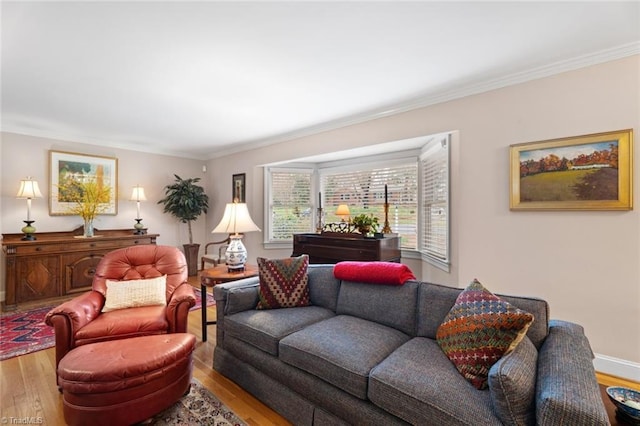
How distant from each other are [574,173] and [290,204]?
381cm

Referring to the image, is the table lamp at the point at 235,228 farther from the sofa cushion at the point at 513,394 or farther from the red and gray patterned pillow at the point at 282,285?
the sofa cushion at the point at 513,394

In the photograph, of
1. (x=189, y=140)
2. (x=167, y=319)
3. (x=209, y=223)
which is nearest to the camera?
(x=167, y=319)

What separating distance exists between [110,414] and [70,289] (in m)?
3.44

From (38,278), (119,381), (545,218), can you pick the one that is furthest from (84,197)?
(545,218)

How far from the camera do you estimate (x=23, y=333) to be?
293 centimetres

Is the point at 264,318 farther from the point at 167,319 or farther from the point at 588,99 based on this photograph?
the point at 588,99


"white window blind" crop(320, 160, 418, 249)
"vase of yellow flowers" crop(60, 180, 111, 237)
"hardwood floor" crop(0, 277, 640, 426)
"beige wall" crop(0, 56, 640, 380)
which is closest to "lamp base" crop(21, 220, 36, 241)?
"vase of yellow flowers" crop(60, 180, 111, 237)

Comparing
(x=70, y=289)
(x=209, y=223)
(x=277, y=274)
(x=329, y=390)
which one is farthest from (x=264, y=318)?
(x=209, y=223)

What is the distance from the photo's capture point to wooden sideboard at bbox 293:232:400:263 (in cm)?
332

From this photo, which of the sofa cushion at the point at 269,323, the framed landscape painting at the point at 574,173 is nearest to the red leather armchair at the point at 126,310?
the sofa cushion at the point at 269,323

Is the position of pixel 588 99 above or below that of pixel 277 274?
above

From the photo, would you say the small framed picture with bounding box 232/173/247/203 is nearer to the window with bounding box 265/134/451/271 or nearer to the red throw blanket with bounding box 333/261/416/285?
the window with bounding box 265/134/451/271

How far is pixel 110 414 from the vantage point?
1.57 metres

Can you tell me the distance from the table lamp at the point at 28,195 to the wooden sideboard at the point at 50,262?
0.14 meters
